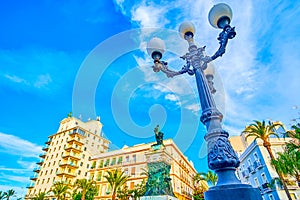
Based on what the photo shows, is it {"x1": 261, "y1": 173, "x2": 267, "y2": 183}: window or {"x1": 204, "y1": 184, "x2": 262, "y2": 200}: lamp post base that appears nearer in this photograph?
{"x1": 204, "y1": 184, "x2": 262, "y2": 200}: lamp post base

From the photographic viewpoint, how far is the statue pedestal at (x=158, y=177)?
733 cm

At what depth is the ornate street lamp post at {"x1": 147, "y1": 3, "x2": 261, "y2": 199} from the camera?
255 cm

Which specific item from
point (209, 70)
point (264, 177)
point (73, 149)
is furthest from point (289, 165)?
point (73, 149)

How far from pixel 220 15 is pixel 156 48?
1847 mm

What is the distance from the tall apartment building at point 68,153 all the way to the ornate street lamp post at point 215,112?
39.2m

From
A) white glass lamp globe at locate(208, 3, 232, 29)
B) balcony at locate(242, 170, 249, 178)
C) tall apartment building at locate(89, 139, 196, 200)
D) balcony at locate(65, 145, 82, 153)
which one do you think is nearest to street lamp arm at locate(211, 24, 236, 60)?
white glass lamp globe at locate(208, 3, 232, 29)

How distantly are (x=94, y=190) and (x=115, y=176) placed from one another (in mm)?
7953

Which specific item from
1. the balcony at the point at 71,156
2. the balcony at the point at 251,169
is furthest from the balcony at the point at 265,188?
the balcony at the point at 71,156

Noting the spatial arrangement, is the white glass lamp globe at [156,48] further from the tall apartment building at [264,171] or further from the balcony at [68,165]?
the balcony at [68,165]

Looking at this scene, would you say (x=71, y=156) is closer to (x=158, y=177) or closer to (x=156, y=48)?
(x=158, y=177)

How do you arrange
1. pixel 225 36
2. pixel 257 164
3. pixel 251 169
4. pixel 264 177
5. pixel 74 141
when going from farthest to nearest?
pixel 74 141, pixel 251 169, pixel 257 164, pixel 264 177, pixel 225 36

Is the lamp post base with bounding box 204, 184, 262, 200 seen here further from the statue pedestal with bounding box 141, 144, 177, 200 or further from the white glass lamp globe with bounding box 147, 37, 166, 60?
the statue pedestal with bounding box 141, 144, 177, 200

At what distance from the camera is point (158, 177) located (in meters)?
7.87

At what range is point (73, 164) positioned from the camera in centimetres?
3731
